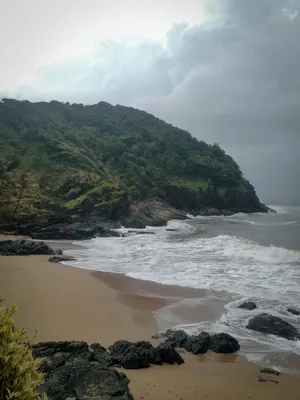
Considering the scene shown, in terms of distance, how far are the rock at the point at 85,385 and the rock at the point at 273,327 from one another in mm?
6249

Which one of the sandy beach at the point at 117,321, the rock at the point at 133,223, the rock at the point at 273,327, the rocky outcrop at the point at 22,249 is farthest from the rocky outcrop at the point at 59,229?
the rock at the point at 273,327

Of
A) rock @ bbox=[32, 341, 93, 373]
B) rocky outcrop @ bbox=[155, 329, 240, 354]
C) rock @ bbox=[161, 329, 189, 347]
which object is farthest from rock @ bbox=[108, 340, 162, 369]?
rock @ bbox=[161, 329, 189, 347]

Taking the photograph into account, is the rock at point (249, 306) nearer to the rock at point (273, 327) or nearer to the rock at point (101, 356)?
the rock at point (273, 327)

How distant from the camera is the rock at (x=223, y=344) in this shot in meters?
8.69

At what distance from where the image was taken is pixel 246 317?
11.4 meters

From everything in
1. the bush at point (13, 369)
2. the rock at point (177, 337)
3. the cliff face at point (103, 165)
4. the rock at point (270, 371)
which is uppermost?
the cliff face at point (103, 165)

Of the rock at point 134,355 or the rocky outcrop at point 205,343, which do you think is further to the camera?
the rocky outcrop at point 205,343

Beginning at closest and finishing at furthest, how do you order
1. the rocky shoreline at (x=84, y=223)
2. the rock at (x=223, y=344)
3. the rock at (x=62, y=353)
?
the rock at (x=62, y=353)
the rock at (x=223, y=344)
the rocky shoreline at (x=84, y=223)

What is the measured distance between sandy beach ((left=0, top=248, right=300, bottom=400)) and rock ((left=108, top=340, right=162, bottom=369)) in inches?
7.3

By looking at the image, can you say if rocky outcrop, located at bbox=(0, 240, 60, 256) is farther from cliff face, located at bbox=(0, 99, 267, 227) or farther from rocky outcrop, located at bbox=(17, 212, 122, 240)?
cliff face, located at bbox=(0, 99, 267, 227)

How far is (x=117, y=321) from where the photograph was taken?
1076cm

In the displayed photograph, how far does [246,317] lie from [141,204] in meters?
51.0

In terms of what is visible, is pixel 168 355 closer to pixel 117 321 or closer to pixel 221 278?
pixel 117 321

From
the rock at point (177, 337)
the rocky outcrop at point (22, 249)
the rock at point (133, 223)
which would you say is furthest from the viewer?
the rock at point (133, 223)
